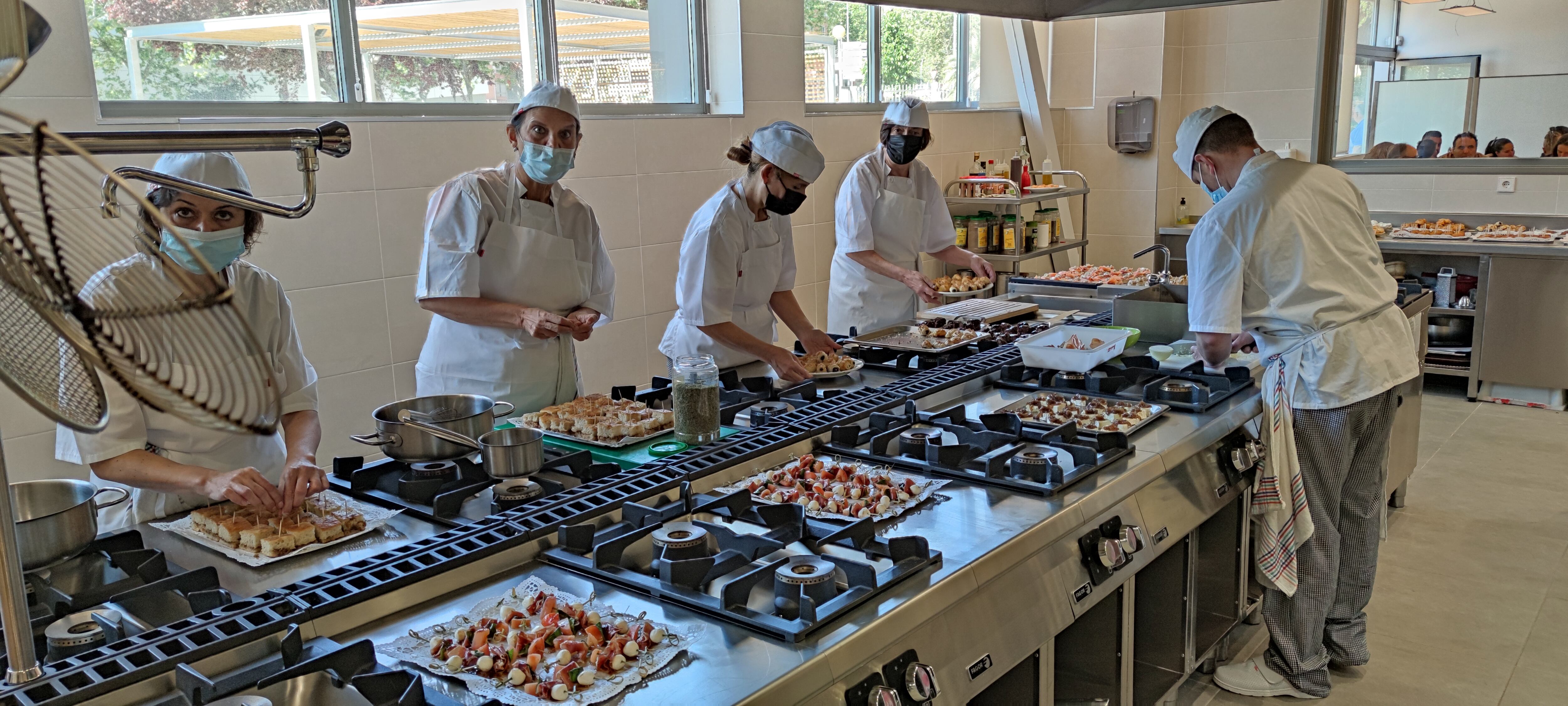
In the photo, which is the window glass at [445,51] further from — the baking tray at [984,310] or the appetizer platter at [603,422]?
the appetizer platter at [603,422]

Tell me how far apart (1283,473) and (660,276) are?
120 inches

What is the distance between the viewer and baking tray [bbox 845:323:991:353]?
332cm

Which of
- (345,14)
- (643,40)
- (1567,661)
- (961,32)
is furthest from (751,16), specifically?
(1567,661)

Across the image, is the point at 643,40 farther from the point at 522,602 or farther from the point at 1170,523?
the point at 522,602

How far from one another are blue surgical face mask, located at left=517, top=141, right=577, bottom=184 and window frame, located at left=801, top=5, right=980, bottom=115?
Answer: 3.00 metres

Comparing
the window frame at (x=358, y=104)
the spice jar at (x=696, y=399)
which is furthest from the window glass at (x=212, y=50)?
the spice jar at (x=696, y=399)

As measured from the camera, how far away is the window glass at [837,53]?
247 inches

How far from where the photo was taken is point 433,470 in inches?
80.5

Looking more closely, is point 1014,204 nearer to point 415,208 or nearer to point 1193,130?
point 1193,130

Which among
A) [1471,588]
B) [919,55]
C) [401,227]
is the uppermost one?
[919,55]

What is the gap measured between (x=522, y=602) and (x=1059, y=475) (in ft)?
3.51

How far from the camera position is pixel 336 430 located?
155 inches

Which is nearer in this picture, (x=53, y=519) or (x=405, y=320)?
(x=53, y=519)

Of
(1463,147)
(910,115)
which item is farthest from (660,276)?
(1463,147)
